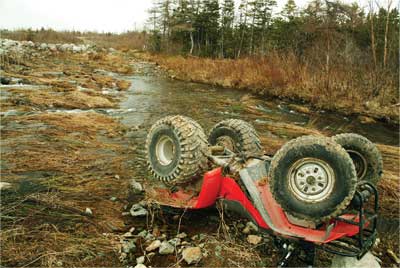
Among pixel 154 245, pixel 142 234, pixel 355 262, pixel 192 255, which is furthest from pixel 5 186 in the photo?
pixel 355 262

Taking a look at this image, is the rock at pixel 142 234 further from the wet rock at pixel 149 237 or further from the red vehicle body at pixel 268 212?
the red vehicle body at pixel 268 212

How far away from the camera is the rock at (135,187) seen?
4.60 metres

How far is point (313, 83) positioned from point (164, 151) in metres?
10.8

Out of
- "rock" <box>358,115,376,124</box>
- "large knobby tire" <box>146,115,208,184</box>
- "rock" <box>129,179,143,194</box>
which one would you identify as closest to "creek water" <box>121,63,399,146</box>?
"rock" <box>358,115,376,124</box>

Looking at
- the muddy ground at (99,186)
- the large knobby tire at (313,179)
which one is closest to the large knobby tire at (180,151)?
the muddy ground at (99,186)

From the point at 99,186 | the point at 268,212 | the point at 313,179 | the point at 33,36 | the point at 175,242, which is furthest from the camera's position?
the point at 33,36

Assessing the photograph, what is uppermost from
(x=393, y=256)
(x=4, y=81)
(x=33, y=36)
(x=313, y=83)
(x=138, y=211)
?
(x=33, y=36)

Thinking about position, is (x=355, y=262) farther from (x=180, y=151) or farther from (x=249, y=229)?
(x=180, y=151)

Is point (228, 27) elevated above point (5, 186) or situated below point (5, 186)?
above

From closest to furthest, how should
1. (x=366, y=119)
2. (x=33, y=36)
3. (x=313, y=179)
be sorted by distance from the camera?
(x=313, y=179) → (x=366, y=119) → (x=33, y=36)

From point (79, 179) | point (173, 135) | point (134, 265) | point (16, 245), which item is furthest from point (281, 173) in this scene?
point (79, 179)

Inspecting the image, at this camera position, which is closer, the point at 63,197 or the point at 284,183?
the point at 284,183

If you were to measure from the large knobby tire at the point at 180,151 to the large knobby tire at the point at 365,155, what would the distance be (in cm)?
158

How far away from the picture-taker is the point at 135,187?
4680 mm
